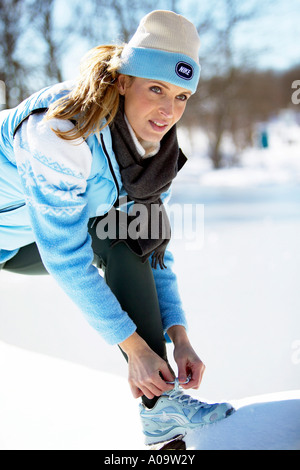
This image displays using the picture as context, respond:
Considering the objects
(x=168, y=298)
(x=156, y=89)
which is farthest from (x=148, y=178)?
(x=168, y=298)

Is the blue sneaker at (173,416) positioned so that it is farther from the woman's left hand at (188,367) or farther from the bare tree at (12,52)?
the bare tree at (12,52)

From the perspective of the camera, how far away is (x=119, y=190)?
1.02 m

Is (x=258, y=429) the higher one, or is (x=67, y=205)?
(x=67, y=205)

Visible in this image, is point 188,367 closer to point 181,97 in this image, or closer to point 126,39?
point 181,97

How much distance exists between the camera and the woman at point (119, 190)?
0.87m

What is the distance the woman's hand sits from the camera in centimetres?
96

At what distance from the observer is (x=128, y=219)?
1.10m

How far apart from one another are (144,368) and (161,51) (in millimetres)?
611

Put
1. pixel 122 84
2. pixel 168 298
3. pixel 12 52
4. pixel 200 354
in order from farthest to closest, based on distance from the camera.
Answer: pixel 12 52, pixel 200 354, pixel 168 298, pixel 122 84

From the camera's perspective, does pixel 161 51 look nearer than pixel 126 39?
Yes

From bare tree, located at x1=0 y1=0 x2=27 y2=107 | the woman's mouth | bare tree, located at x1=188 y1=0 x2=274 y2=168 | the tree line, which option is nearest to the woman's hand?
the woman's mouth

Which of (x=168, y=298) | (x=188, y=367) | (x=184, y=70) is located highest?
(x=184, y=70)

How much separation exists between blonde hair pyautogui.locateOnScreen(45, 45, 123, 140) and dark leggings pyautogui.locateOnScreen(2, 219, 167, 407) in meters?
0.26
